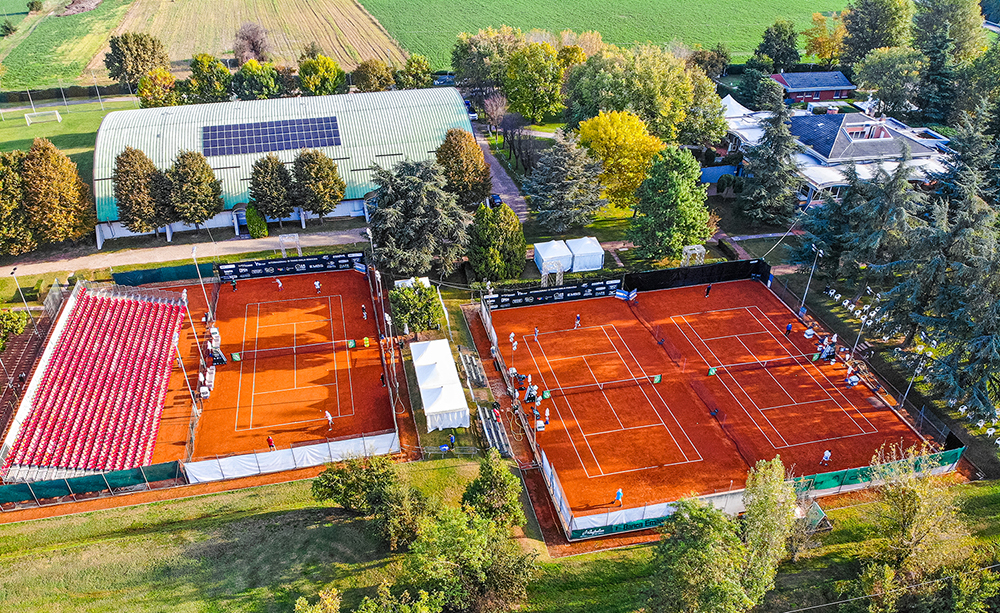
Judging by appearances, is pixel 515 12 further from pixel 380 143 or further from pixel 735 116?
pixel 380 143

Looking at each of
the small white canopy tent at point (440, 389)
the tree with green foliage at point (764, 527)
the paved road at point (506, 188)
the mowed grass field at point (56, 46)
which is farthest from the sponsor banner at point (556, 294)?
the mowed grass field at point (56, 46)

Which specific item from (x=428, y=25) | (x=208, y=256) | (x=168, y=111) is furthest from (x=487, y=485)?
(x=428, y=25)

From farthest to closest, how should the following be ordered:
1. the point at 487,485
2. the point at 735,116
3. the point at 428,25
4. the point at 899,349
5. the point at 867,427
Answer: the point at 428,25 < the point at 735,116 < the point at 899,349 < the point at 867,427 < the point at 487,485

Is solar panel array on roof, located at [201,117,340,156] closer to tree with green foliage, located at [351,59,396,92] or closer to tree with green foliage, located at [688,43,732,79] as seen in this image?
tree with green foliage, located at [351,59,396,92]

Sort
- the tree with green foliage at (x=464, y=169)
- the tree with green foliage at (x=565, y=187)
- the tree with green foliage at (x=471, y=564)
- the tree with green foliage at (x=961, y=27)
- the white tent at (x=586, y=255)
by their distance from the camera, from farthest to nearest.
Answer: the tree with green foliage at (x=961, y=27) → the tree with green foliage at (x=464, y=169) → the tree with green foliage at (x=565, y=187) → the white tent at (x=586, y=255) → the tree with green foliage at (x=471, y=564)

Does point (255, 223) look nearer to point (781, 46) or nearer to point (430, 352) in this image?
point (430, 352)

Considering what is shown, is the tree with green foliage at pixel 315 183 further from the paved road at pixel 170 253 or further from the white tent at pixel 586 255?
the white tent at pixel 586 255
